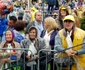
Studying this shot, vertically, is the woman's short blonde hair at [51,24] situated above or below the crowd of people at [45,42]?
above

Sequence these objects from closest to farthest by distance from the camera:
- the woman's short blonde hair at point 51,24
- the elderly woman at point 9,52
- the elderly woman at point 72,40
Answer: the elderly woman at point 72,40 < the elderly woman at point 9,52 < the woman's short blonde hair at point 51,24

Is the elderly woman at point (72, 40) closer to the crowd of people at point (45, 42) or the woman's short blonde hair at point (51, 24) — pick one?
the crowd of people at point (45, 42)

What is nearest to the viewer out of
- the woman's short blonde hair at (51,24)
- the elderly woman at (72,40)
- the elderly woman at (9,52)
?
the elderly woman at (72,40)

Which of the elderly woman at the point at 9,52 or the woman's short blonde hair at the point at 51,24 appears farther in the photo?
the woman's short blonde hair at the point at 51,24

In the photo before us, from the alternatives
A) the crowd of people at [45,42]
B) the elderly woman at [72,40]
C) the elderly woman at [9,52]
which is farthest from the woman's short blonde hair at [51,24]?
the elderly woman at [72,40]

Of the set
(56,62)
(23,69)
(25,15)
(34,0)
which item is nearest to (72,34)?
(56,62)

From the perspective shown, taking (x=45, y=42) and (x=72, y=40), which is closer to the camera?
(x=72, y=40)

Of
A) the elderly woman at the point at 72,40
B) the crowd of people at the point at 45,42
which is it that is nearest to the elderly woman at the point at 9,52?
the crowd of people at the point at 45,42

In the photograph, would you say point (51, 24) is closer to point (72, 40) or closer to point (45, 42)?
point (45, 42)

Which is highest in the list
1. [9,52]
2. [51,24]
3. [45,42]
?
[51,24]

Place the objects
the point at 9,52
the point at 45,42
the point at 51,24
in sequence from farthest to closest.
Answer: the point at 51,24 < the point at 45,42 < the point at 9,52

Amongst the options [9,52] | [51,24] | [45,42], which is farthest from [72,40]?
[51,24]

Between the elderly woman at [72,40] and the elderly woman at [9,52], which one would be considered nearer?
the elderly woman at [72,40]

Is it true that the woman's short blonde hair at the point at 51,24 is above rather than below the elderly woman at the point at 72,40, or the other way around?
above
